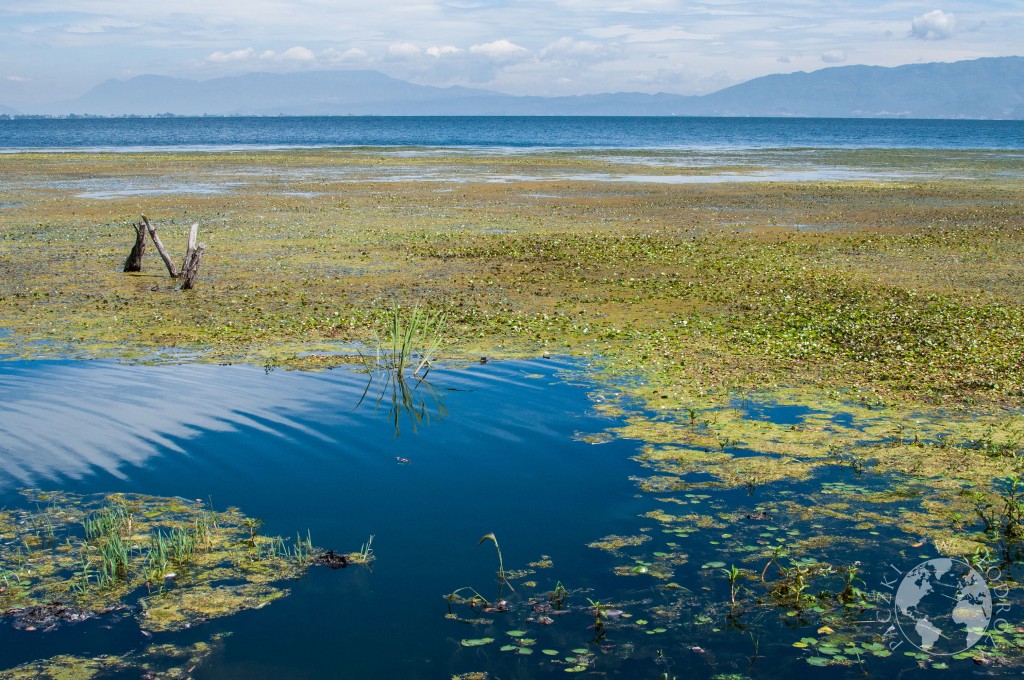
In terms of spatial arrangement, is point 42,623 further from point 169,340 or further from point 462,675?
point 169,340

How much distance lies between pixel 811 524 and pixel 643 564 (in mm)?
2377

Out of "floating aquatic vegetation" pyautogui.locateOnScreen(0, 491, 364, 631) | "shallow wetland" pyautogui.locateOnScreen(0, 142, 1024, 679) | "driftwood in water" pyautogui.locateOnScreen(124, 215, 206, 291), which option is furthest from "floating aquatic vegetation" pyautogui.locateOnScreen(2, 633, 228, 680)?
"driftwood in water" pyautogui.locateOnScreen(124, 215, 206, 291)

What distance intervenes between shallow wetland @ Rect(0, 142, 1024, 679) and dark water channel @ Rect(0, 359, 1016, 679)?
0.04 metres

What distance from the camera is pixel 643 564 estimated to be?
408 inches

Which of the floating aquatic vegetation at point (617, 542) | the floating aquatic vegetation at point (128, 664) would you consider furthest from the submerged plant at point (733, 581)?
the floating aquatic vegetation at point (128, 664)

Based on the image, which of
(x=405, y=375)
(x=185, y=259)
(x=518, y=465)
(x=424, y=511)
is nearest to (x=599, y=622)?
(x=424, y=511)

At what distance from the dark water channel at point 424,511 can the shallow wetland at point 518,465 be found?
0.14 feet

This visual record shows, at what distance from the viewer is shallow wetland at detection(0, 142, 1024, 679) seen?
355 inches

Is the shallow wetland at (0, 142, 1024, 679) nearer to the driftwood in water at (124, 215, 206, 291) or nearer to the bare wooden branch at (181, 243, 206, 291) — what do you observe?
the bare wooden branch at (181, 243, 206, 291)

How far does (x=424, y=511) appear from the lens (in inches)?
471

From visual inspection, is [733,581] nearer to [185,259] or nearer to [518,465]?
[518,465]

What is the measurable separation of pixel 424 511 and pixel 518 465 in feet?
6.57

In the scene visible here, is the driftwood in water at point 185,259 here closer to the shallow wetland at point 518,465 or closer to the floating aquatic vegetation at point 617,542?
the shallow wetland at point 518,465

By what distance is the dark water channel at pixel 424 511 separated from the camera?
873 centimetres
